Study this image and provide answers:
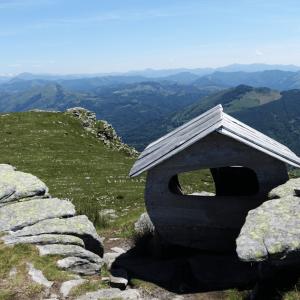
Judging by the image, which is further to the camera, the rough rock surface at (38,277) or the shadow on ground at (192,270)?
the shadow on ground at (192,270)

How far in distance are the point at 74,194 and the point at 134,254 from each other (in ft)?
65.3

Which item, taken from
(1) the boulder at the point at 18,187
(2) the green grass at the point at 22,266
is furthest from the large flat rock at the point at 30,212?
(2) the green grass at the point at 22,266

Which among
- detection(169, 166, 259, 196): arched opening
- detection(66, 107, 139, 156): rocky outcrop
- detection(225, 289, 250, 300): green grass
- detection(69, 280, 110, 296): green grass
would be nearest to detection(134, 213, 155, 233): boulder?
detection(169, 166, 259, 196): arched opening

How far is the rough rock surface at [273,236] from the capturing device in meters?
6.54

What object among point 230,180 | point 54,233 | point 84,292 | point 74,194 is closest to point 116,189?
point 74,194

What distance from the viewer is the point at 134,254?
13516 millimetres

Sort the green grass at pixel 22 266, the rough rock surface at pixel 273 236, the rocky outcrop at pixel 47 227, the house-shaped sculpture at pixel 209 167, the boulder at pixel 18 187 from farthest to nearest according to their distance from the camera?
1. the boulder at pixel 18 187
2. the house-shaped sculpture at pixel 209 167
3. the rocky outcrop at pixel 47 227
4. the green grass at pixel 22 266
5. the rough rock surface at pixel 273 236

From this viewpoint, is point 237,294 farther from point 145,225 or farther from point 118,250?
point 145,225

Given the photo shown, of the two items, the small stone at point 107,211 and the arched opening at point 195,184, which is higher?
the small stone at point 107,211

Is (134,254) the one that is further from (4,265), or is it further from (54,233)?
(4,265)

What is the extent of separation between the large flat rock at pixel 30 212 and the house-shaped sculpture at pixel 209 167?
3958mm

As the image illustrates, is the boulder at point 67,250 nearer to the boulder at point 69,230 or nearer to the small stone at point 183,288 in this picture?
the boulder at point 69,230

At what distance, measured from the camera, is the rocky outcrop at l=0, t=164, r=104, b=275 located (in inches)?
393

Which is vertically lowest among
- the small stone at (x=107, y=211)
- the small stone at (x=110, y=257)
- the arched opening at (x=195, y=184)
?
the arched opening at (x=195, y=184)
